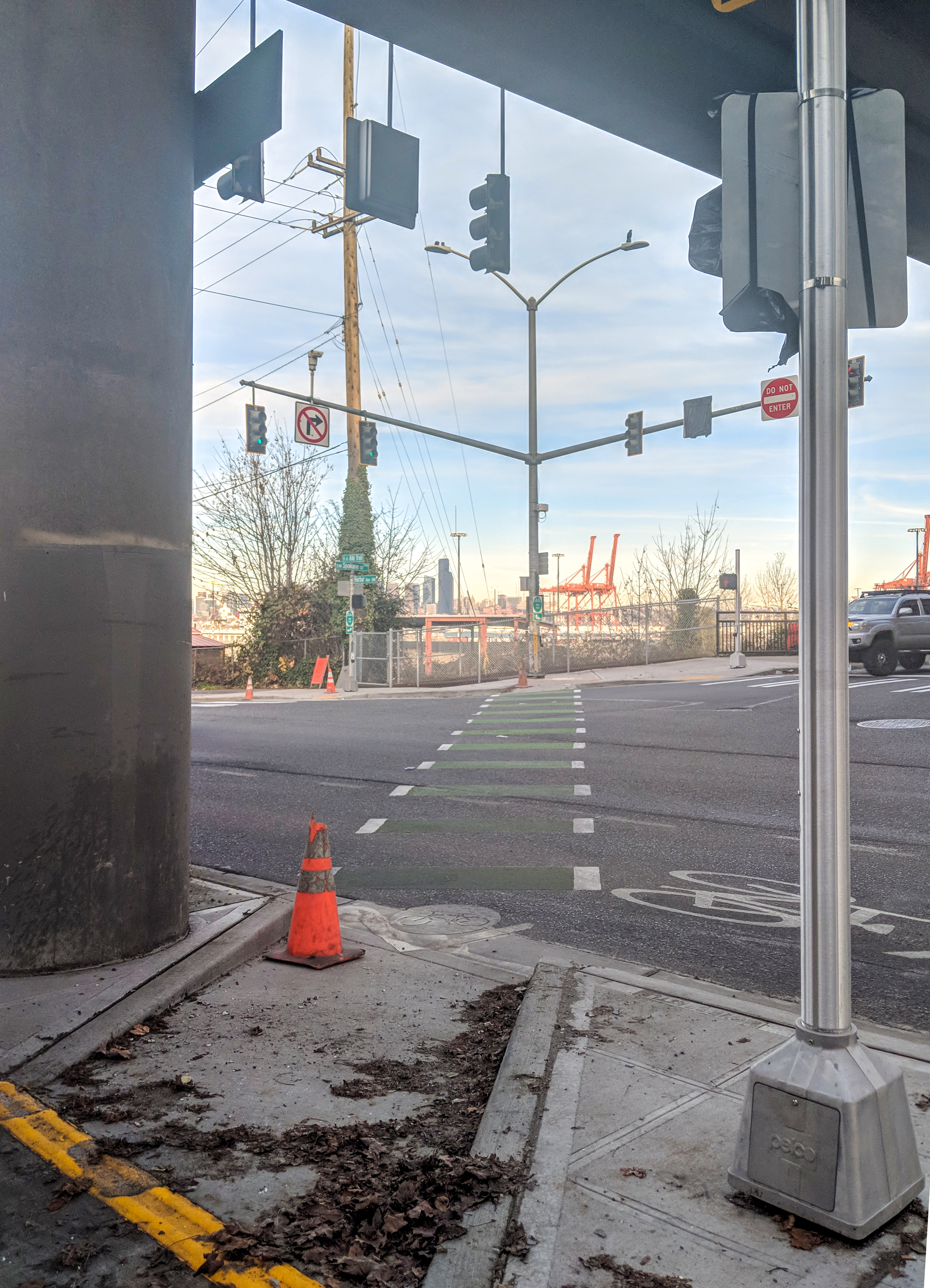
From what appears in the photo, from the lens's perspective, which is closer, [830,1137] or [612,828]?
[830,1137]

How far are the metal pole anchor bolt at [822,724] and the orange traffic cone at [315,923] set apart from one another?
8.59 feet

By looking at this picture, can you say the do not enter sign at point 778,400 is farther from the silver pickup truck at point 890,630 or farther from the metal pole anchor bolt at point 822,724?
the metal pole anchor bolt at point 822,724

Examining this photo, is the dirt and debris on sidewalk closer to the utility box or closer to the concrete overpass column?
the concrete overpass column

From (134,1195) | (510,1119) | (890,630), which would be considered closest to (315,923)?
(510,1119)

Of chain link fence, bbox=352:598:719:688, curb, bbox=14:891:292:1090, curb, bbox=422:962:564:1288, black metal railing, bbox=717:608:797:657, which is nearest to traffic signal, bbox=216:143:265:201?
curb, bbox=14:891:292:1090

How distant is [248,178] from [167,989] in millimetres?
4556

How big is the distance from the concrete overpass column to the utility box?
2.65 meters

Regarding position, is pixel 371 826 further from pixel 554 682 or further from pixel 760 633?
pixel 760 633

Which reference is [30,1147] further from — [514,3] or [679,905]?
[514,3]

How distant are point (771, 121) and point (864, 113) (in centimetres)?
27

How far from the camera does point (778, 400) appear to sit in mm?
20938

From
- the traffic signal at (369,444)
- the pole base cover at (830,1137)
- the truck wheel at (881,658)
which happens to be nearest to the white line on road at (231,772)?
the pole base cover at (830,1137)

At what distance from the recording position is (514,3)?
599 cm

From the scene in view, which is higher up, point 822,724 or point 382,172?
point 382,172
